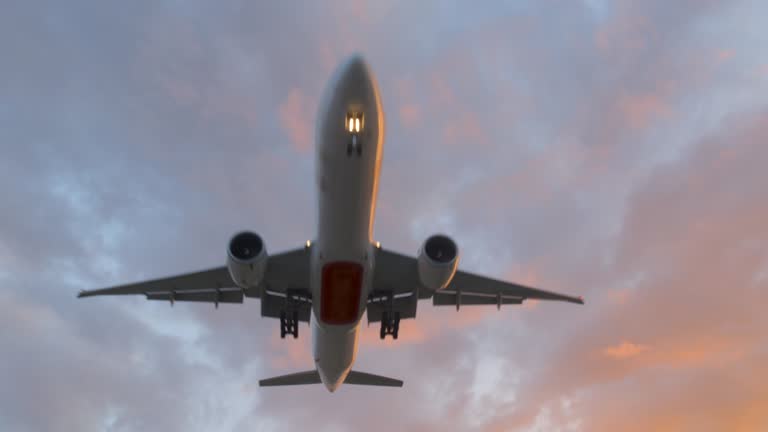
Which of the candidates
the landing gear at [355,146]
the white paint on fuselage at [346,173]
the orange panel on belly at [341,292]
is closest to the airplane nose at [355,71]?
the white paint on fuselage at [346,173]

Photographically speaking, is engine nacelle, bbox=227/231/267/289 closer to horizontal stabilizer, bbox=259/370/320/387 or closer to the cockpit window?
the cockpit window

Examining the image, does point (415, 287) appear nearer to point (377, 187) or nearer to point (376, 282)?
point (376, 282)

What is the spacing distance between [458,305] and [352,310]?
524 centimetres

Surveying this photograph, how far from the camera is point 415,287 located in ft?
75.2

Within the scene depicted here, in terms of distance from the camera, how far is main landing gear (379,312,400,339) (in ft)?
78.8

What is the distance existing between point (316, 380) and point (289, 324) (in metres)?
5.21

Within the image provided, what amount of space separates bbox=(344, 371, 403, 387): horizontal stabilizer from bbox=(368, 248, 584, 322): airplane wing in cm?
359

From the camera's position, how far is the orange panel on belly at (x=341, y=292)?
1903cm

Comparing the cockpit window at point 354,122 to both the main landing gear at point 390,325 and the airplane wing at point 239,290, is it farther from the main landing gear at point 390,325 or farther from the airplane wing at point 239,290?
the main landing gear at point 390,325

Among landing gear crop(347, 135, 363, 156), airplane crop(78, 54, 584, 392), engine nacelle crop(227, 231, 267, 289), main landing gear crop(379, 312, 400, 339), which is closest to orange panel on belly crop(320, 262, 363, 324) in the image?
airplane crop(78, 54, 584, 392)

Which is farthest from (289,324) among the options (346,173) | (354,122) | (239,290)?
(354,122)

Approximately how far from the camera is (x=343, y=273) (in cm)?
1916

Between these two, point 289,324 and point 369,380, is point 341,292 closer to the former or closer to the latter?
point 289,324

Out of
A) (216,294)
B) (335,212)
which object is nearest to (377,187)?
(335,212)
